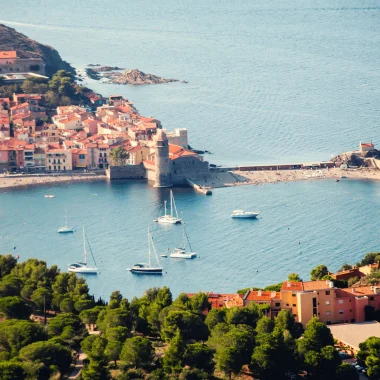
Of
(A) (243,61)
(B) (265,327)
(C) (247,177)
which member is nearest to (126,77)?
(A) (243,61)

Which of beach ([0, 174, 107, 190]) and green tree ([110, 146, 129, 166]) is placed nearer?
beach ([0, 174, 107, 190])

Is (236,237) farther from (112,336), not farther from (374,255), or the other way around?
(112,336)

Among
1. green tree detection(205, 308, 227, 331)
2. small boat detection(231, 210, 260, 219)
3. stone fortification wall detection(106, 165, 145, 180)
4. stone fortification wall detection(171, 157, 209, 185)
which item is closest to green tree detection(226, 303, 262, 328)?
green tree detection(205, 308, 227, 331)

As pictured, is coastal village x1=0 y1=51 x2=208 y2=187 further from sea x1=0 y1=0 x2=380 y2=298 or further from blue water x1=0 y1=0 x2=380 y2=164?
blue water x1=0 y1=0 x2=380 y2=164

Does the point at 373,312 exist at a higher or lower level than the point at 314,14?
lower

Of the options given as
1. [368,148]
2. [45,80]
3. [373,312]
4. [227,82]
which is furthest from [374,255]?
[227,82]

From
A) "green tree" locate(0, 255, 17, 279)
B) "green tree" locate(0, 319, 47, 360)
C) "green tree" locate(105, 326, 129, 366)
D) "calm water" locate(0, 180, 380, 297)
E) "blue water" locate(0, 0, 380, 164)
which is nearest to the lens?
"green tree" locate(105, 326, 129, 366)
